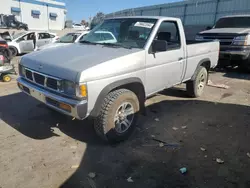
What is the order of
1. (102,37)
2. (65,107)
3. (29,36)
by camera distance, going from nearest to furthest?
(65,107) → (102,37) → (29,36)

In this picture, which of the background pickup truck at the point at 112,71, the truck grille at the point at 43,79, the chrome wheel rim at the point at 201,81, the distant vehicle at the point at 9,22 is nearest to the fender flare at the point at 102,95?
the background pickup truck at the point at 112,71

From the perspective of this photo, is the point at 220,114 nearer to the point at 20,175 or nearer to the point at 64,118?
the point at 64,118

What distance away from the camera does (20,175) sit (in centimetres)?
279

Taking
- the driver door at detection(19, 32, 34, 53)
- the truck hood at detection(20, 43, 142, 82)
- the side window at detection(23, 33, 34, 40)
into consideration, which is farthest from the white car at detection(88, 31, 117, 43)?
the side window at detection(23, 33, 34, 40)

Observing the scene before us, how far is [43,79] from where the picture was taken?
3.25m

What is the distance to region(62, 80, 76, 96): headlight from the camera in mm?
2850

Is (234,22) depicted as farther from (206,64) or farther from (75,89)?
(75,89)

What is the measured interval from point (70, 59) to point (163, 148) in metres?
1.96

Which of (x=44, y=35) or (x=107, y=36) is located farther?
(x=44, y=35)

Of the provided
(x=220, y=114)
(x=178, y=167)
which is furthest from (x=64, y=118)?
(x=220, y=114)

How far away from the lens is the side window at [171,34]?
14.4ft

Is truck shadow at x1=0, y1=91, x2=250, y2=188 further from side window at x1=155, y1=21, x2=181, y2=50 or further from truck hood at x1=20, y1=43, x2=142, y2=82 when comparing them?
side window at x1=155, y1=21, x2=181, y2=50

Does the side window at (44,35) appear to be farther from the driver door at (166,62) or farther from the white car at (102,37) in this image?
the driver door at (166,62)

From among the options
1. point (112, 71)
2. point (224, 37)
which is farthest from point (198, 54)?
point (224, 37)
